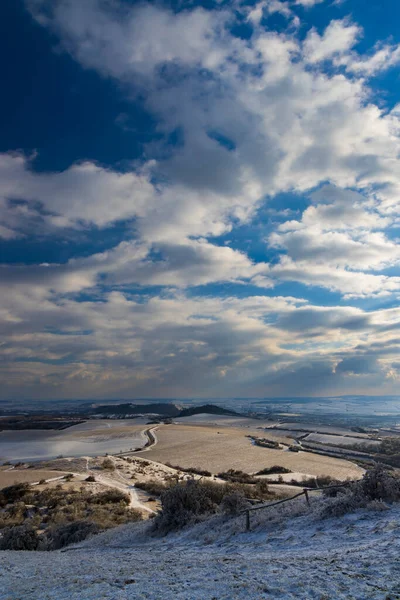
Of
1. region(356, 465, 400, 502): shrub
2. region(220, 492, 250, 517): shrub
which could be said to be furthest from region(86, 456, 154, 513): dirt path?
region(356, 465, 400, 502): shrub

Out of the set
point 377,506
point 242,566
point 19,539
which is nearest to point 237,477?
point 19,539

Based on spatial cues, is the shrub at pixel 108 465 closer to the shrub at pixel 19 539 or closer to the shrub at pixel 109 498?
the shrub at pixel 109 498

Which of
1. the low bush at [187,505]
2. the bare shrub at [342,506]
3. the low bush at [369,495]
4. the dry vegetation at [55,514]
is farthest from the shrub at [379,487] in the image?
the dry vegetation at [55,514]

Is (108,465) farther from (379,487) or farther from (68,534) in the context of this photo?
(379,487)

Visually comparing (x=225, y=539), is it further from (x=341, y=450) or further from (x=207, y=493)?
(x=341, y=450)

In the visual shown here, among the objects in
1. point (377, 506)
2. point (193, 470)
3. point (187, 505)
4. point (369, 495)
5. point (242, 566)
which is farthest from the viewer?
point (193, 470)

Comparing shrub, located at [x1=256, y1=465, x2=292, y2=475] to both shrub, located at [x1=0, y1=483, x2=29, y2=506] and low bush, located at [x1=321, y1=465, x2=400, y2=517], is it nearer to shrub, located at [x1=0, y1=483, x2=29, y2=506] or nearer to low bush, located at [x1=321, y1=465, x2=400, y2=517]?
shrub, located at [x1=0, y1=483, x2=29, y2=506]
